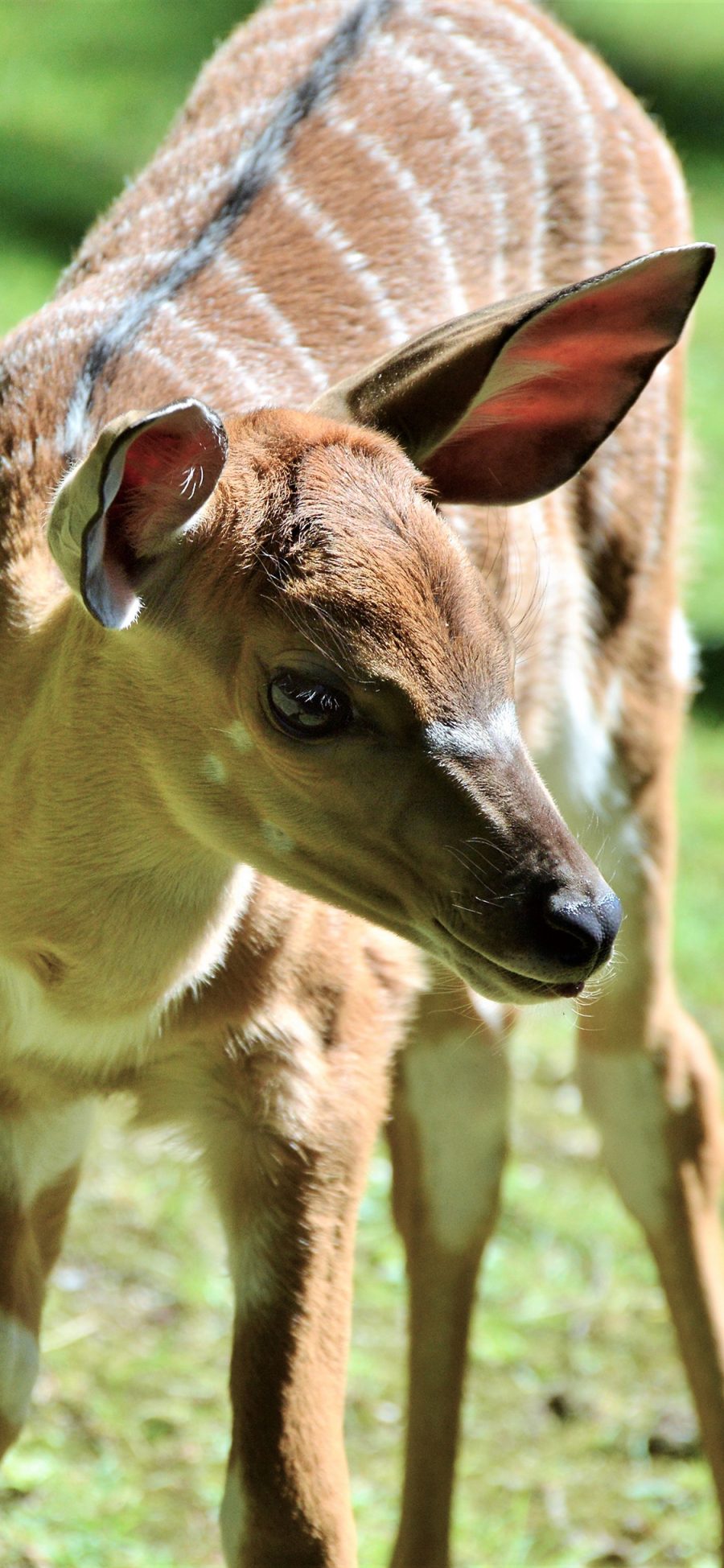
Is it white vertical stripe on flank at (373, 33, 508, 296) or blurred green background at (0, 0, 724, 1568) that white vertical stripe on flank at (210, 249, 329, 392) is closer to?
white vertical stripe on flank at (373, 33, 508, 296)

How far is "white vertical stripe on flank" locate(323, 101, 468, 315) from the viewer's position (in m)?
3.70

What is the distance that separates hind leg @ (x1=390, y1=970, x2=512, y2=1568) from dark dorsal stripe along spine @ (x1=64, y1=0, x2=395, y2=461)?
4.65 ft

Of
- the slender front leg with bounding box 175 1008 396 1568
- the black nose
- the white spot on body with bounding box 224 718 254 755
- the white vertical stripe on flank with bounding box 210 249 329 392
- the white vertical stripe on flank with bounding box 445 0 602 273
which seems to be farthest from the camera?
the white vertical stripe on flank with bounding box 445 0 602 273

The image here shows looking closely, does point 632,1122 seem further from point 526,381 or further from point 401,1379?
point 526,381

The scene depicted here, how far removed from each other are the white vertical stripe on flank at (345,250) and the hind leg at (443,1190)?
129 centimetres

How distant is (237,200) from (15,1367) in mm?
1979

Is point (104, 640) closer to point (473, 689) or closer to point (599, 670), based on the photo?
point (473, 689)

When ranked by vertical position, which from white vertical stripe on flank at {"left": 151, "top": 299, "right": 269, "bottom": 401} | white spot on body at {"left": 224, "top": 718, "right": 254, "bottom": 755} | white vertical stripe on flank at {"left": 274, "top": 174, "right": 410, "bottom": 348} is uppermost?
white vertical stripe on flank at {"left": 274, "top": 174, "right": 410, "bottom": 348}

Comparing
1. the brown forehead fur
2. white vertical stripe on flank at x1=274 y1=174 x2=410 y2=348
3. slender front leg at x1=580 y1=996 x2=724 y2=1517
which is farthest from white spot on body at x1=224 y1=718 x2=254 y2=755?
slender front leg at x1=580 y1=996 x2=724 y2=1517

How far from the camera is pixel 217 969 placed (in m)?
2.99

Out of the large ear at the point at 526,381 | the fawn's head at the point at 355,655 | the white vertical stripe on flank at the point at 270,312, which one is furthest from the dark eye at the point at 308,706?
the white vertical stripe on flank at the point at 270,312

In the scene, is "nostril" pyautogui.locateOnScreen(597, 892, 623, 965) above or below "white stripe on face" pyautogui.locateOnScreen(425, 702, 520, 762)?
below

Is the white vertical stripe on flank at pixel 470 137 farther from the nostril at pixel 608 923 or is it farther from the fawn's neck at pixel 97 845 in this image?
the nostril at pixel 608 923

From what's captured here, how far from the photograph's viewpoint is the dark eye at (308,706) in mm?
2424
